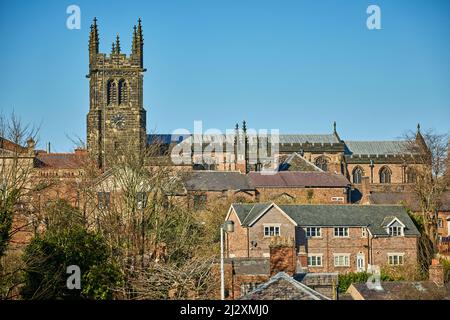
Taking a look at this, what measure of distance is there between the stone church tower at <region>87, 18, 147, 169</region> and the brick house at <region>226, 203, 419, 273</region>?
28212 millimetres

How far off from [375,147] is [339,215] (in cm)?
4820

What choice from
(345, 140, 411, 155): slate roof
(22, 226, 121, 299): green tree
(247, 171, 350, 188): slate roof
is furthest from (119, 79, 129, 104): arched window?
(22, 226, 121, 299): green tree

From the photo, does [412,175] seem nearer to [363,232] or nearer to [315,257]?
[363,232]

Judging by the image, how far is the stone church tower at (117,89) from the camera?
80.2 m

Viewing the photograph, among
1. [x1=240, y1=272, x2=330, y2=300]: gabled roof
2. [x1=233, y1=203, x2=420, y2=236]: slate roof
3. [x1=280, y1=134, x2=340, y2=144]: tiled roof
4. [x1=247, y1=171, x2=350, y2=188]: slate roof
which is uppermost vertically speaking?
[x1=280, y1=134, x2=340, y2=144]: tiled roof

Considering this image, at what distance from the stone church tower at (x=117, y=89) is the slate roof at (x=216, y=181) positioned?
8.26 metres

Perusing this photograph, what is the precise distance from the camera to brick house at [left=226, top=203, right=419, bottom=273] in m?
52.6

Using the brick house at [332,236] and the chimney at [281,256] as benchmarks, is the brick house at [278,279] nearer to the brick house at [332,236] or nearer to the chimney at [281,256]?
the chimney at [281,256]

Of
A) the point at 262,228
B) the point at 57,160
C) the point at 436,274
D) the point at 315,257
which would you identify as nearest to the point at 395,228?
the point at 315,257

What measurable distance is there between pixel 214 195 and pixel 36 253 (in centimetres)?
4486

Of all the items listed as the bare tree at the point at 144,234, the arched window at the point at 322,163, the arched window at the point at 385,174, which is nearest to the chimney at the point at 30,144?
the bare tree at the point at 144,234

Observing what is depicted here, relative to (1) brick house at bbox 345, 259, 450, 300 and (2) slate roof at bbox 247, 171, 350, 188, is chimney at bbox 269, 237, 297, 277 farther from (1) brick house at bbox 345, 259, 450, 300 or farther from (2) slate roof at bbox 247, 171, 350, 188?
(2) slate roof at bbox 247, 171, 350, 188
